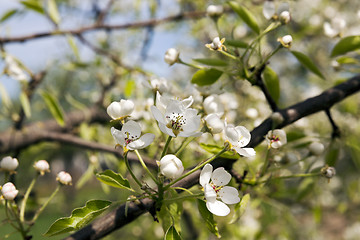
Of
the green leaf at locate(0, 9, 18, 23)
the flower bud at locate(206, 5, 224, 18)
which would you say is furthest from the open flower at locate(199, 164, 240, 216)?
the green leaf at locate(0, 9, 18, 23)

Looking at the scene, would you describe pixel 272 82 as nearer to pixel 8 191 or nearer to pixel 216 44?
pixel 216 44

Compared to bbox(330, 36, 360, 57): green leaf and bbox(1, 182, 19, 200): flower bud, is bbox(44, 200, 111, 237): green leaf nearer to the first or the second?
bbox(1, 182, 19, 200): flower bud

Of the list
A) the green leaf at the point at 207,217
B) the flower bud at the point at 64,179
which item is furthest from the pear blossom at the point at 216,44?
the flower bud at the point at 64,179

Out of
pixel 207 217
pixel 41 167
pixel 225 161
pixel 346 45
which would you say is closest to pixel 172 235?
pixel 207 217

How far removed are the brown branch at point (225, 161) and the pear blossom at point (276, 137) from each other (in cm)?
2

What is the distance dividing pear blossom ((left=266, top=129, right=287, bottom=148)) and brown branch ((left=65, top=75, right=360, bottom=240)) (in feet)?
0.05

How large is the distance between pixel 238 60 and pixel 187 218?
58.7 inches

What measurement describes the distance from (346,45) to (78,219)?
2.32ft

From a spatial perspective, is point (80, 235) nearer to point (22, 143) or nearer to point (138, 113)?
point (138, 113)

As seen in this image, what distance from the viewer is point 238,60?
A: 68 centimetres

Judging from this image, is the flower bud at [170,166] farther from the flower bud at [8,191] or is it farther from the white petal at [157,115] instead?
the flower bud at [8,191]

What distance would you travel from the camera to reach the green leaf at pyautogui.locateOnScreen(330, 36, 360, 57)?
2.52 ft

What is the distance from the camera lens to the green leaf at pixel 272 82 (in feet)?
2.37

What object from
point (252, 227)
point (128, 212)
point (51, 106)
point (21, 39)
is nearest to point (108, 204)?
point (128, 212)
